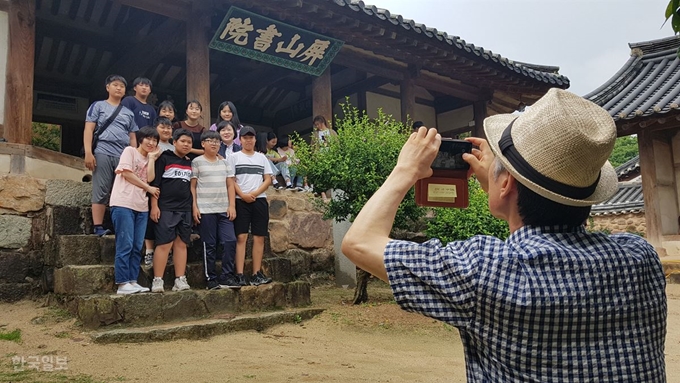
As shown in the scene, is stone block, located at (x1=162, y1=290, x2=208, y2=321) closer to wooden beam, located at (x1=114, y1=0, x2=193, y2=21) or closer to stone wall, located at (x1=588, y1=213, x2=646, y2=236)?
wooden beam, located at (x1=114, y1=0, x2=193, y2=21)

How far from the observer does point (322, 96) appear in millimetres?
Result: 9344

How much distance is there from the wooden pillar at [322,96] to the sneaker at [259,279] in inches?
158

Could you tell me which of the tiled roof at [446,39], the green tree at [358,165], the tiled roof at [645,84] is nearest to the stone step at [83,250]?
the green tree at [358,165]

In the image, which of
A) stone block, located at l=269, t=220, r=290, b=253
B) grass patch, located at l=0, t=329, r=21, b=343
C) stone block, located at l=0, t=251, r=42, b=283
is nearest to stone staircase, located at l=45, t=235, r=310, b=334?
stone block, located at l=0, t=251, r=42, b=283

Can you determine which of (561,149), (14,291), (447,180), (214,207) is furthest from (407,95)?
(561,149)

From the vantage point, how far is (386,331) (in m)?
5.62

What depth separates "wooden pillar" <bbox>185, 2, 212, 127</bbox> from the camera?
7.68 metres

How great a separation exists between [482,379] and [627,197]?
2165 centimetres

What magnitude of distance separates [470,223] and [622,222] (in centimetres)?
1602

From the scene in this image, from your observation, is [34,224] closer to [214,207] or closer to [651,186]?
[214,207]

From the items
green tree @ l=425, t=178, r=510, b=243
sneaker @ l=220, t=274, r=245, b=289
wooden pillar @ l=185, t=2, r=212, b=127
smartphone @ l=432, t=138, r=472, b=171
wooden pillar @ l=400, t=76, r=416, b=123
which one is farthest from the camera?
wooden pillar @ l=400, t=76, r=416, b=123

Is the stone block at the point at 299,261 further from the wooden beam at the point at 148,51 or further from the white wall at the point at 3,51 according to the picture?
the white wall at the point at 3,51

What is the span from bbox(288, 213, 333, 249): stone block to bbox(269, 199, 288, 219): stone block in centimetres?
19

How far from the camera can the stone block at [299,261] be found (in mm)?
7979
